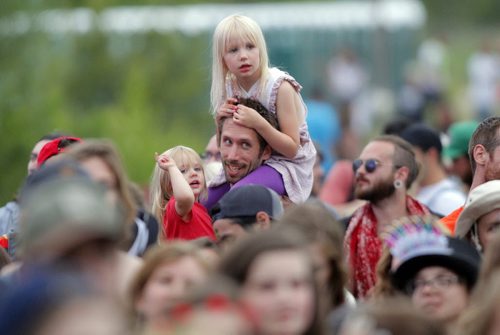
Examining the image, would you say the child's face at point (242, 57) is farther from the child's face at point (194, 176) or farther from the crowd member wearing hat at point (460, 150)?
the crowd member wearing hat at point (460, 150)

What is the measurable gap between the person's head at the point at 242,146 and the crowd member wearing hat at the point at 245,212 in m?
0.89

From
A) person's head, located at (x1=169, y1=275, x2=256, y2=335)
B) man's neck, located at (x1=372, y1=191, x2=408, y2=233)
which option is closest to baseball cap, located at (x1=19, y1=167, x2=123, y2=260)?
person's head, located at (x1=169, y1=275, x2=256, y2=335)

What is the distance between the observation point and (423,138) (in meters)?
13.6

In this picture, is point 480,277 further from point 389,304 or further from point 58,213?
point 58,213

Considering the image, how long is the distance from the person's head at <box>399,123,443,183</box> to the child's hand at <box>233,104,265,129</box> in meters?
3.68

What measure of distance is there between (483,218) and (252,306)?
3.08 meters

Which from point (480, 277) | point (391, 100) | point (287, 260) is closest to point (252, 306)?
point (287, 260)

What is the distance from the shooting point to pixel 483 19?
193 feet

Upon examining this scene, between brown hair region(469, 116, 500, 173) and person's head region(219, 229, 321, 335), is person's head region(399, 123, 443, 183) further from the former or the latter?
person's head region(219, 229, 321, 335)

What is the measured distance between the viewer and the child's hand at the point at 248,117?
9656 mm

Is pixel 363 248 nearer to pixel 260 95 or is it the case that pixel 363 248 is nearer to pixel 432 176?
pixel 260 95

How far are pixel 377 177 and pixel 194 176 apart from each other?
135cm

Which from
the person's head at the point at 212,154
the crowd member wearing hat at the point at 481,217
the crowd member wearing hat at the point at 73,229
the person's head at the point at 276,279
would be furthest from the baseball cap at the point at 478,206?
the crowd member wearing hat at the point at 73,229

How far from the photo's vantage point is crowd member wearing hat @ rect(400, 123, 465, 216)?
12.5m
